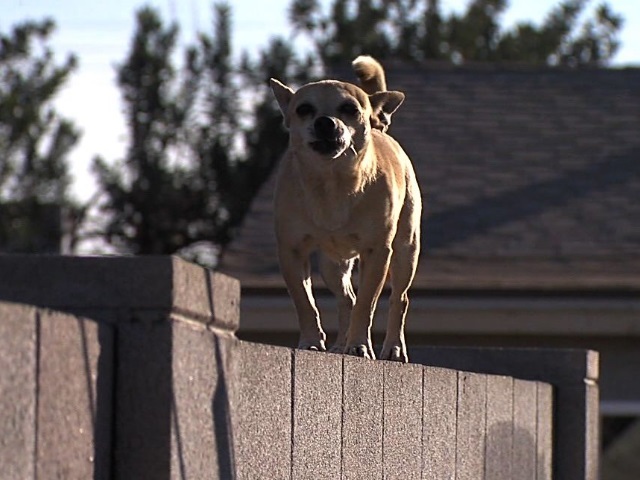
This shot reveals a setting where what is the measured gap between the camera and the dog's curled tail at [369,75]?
7.23 metres

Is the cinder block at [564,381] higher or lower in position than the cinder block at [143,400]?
higher

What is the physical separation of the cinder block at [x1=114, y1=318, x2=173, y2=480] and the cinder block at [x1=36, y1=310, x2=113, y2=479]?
0.11 ft

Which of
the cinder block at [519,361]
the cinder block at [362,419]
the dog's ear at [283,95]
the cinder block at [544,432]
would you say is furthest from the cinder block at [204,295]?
the cinder block at [544,432]

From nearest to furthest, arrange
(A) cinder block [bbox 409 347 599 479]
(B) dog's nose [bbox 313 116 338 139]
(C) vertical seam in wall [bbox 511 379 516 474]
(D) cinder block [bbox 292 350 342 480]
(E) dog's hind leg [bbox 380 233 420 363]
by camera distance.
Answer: (D) cinder block [bbox 292 350 342 480] → (B) dog's nose [bbox 313 116 338 139] → (E) dog's hind leg [bbox 380 233 420 363] → (C) vertical seam in wall [bbox 511 379 516 474] → (A) cinder block [bbox 409 347 599 479]

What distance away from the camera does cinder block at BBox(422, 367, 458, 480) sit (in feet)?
Answer: 20.6

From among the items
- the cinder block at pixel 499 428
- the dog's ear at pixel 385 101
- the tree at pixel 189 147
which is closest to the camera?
the dog's ear at pixel 385 101

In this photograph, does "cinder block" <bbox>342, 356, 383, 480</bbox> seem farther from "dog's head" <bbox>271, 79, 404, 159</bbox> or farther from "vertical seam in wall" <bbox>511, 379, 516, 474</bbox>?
"vertical seam in wall" <bbox>511, 379, 516, 474</bbox>

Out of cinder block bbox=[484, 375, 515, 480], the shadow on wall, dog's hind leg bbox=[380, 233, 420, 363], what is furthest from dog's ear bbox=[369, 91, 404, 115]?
the shadow on wall

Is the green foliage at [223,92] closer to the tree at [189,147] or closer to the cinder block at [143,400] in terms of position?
the tree at [189,147]

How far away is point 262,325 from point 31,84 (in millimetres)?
17101

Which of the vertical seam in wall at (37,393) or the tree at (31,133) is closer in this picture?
the vertical seam in wall at (37,393)

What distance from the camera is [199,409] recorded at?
3967 millimetres

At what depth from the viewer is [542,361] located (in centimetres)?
856

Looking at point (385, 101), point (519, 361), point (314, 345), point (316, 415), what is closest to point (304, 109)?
point (385, 101)
